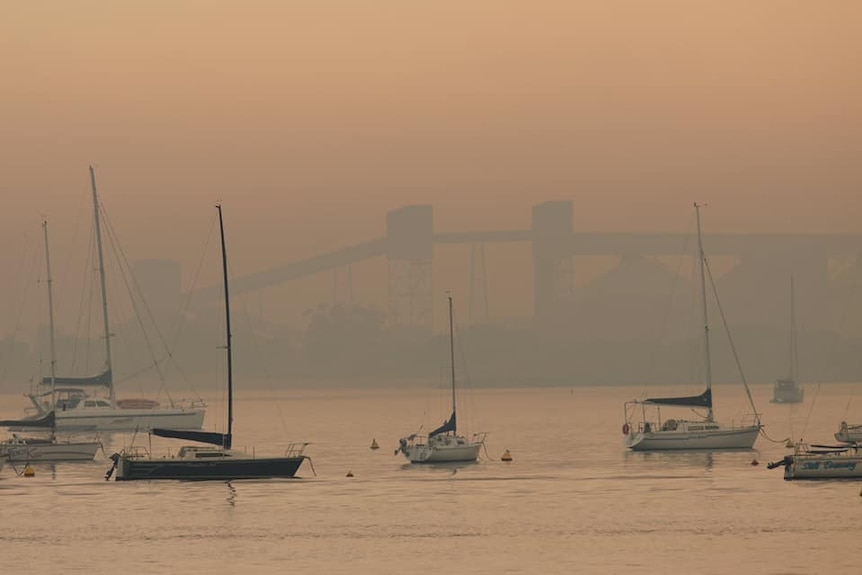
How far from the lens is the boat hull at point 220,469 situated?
3669 inches

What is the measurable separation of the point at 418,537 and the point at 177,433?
25647 millimetres

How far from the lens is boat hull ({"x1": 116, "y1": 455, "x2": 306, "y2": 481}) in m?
93.2

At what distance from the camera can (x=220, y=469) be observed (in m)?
93.5

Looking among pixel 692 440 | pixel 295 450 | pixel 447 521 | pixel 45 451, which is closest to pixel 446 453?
pixel 295 450

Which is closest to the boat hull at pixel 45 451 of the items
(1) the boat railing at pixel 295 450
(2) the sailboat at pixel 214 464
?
(1) the boat railing at pixel 295 450

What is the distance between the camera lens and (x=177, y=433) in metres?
94.1

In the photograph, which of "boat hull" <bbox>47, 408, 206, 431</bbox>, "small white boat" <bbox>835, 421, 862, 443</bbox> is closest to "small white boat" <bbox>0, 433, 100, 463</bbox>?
"boat hull" <bbox>47, 408, 206, 431</bbox>

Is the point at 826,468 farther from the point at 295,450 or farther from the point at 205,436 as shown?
the point at 295,450

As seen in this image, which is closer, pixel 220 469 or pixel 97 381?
pixel 220 469

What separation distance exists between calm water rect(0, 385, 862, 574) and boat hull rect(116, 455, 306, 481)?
76 cm

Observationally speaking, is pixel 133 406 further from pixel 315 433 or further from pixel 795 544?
pixel 795 544

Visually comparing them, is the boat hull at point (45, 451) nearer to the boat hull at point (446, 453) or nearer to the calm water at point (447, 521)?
the calm water at point (447, 521)

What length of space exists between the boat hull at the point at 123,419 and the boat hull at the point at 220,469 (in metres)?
66.9

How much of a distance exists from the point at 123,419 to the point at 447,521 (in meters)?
90.1
